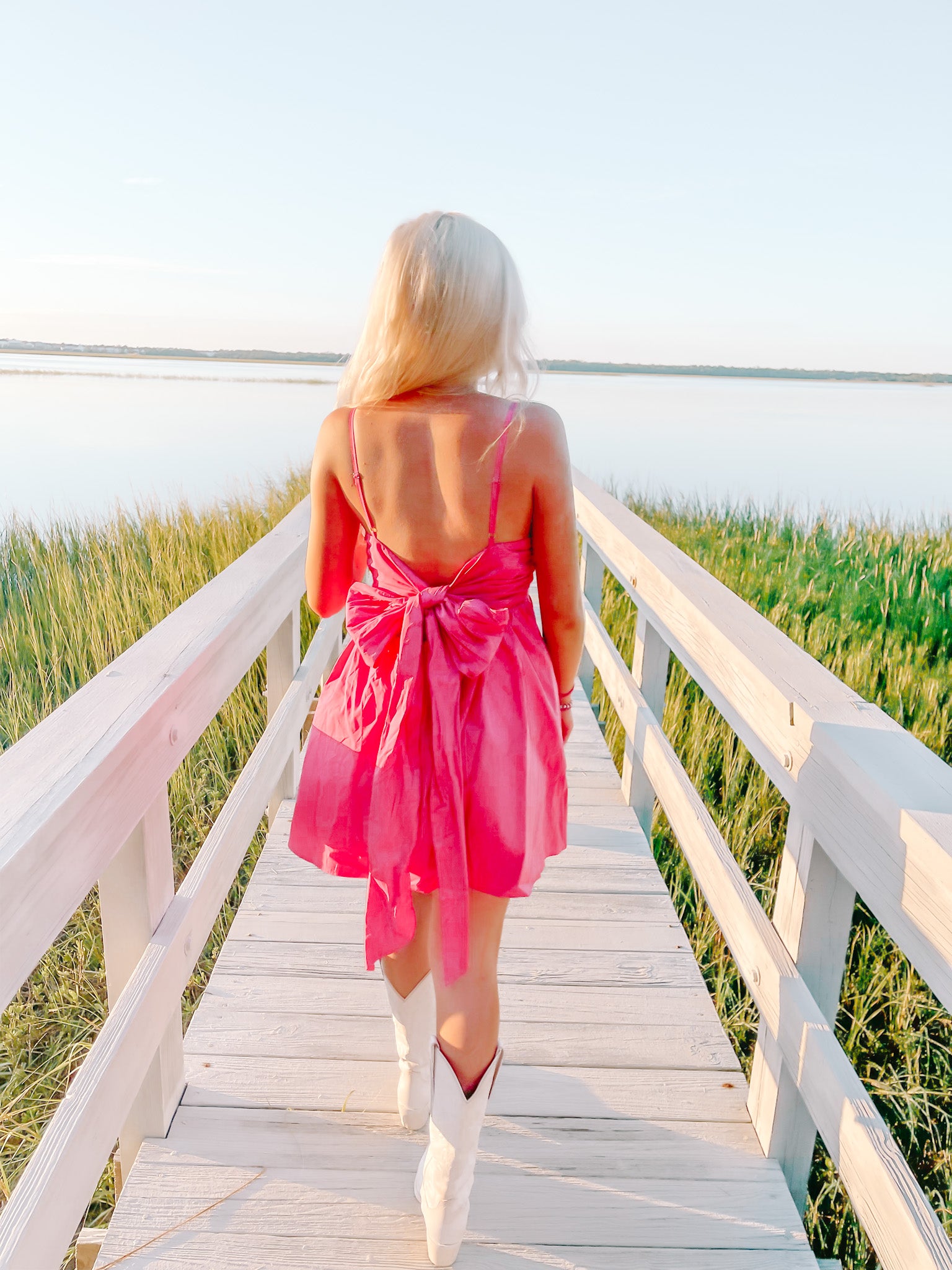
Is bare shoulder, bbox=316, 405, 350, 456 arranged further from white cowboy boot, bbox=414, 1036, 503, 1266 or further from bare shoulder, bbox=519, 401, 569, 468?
white cowboy boot, bbox=414, 1036, 503, 1266

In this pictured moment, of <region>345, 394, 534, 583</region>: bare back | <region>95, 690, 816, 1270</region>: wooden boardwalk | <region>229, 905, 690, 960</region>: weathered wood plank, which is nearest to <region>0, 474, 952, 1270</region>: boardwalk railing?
<region>95, 690, 816, 1270</region>: wooden boardwalk

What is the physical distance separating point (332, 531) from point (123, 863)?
0.61 m

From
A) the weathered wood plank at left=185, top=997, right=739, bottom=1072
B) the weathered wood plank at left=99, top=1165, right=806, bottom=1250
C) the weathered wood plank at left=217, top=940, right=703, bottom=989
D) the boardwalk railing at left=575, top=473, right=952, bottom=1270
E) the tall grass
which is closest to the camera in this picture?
the boardwalk railing at left=575, top=473, right=952, bottom=1270

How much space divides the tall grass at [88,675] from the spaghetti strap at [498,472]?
144 centimetres

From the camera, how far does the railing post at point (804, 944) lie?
1.48 m

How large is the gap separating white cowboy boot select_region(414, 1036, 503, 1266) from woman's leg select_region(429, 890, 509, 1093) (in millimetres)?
17

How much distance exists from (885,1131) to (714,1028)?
0.86 m

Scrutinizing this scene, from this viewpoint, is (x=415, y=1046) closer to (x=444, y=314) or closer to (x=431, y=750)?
(x=431, y=750)

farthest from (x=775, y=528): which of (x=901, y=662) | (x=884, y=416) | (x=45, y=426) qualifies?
(x=884, y=416)

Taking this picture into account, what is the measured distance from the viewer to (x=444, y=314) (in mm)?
1338

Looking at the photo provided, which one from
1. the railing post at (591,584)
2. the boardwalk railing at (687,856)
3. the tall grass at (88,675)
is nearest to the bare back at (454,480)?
the boardwalk railing at (687,856)

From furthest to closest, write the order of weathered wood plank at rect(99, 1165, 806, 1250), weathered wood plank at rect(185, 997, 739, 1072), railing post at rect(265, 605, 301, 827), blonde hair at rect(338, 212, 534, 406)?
railing post at rect(265, 605, 301, 827)
weathered wood plank at rect(185, 997, 739, 1072)
weathered wood plank at rect(99, 1165, 806, 1250)
blonde hair at rect(338, 212, 534, 406)

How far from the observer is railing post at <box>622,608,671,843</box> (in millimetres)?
2936

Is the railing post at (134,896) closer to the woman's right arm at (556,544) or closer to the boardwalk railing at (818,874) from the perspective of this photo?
the woman's right arm at (556,544)
